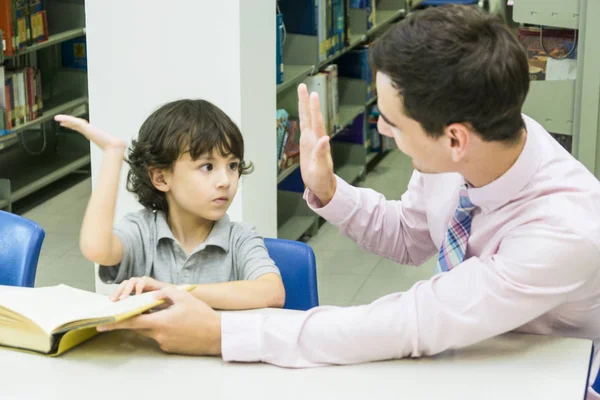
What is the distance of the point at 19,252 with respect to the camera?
6.77 feet

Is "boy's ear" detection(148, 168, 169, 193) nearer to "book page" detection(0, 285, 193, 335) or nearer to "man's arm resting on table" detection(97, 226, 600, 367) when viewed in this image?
"book page" detection(0, 285, 193, 335)

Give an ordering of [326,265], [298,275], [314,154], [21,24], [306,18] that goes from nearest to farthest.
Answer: [314,154]
[298,275]
[326,265]
[306,18]
[21,24]

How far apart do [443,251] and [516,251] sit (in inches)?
10.4

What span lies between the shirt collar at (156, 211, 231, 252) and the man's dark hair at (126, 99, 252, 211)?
8cm

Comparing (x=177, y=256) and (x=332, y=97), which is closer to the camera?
(x=177, y=256)

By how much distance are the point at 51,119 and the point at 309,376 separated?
4.32m

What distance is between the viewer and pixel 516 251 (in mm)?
1425

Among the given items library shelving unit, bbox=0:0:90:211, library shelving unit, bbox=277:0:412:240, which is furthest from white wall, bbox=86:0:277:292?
library shelving unit, bbox=0:0:90:211

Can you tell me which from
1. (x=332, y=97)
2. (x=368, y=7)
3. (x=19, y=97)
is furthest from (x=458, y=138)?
(x=368, y=7)

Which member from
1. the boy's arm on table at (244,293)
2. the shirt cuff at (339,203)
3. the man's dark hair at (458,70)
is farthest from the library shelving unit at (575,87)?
the man's dark hair at (458,70)

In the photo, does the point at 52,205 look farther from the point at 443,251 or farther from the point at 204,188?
the point at 443,251

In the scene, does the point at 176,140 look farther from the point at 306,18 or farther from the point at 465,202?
the point at 306,18

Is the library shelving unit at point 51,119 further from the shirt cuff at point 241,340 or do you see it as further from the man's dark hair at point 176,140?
the shirt cuff at point 241,340

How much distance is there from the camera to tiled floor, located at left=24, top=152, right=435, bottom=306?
154 inches
